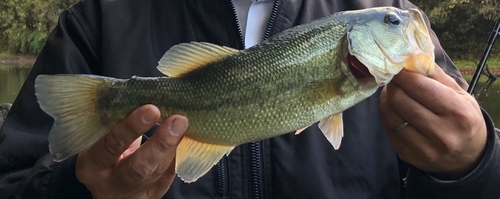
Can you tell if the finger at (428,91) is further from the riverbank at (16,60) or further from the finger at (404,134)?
the riverbank at (16,60)

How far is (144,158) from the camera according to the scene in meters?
1.40

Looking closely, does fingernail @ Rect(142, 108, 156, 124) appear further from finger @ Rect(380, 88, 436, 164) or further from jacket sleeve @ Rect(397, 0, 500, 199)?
jacket sleeve @ Rect(397, 0, 500, 199)

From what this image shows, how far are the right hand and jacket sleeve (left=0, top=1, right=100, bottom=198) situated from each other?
0.21m

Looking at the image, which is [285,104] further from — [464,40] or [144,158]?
[464,40]

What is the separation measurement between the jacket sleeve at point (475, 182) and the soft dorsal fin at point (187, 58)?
820mm

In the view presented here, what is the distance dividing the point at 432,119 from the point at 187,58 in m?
0.69

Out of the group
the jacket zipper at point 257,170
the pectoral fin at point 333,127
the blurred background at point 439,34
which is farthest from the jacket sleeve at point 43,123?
the blurred background at point 439,34

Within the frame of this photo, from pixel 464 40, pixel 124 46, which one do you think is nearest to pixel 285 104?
pixel 124 46

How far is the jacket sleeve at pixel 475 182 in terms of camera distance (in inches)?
65.1

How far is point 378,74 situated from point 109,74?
1.03 m

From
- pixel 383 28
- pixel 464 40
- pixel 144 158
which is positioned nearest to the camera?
pixel 144 158

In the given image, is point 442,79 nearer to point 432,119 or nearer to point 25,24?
point 432,119

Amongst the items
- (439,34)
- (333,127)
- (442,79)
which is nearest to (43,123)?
(333,127)

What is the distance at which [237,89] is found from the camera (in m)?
1.43
